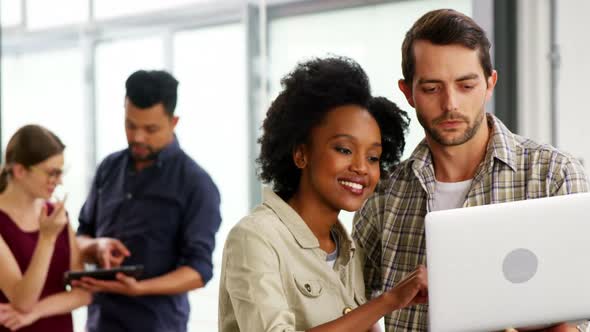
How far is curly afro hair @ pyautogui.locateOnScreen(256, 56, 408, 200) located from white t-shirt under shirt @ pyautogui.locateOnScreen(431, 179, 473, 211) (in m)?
0.16

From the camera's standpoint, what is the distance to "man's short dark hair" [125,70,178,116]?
275cm

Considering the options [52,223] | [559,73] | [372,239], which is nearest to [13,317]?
[52,223]

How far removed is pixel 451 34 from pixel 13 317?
1.70m

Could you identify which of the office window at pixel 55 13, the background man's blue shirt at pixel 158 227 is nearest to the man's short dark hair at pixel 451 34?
the background man's blue shirt at pixel 158 227

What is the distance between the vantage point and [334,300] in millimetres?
1636

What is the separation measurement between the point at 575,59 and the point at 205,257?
1.73 metres

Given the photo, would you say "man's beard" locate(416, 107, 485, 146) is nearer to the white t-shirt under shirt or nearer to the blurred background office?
the white t-shirt under shirt

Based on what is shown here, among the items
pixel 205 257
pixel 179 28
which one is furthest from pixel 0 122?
pixel 205 257

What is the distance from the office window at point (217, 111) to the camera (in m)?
3.57

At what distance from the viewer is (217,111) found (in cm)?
362

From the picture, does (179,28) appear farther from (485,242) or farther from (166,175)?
(485,242)

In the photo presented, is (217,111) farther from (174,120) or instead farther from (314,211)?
(314,211)

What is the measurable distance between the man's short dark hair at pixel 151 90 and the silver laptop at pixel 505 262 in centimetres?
158

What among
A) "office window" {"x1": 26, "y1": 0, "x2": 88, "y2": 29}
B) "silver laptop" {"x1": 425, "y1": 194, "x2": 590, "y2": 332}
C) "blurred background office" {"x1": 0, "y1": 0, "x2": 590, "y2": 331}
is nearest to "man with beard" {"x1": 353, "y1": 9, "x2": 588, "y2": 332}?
"silver laptop" {"x1": 425, "y1": 194, "x2": 590, "y2": 332}
